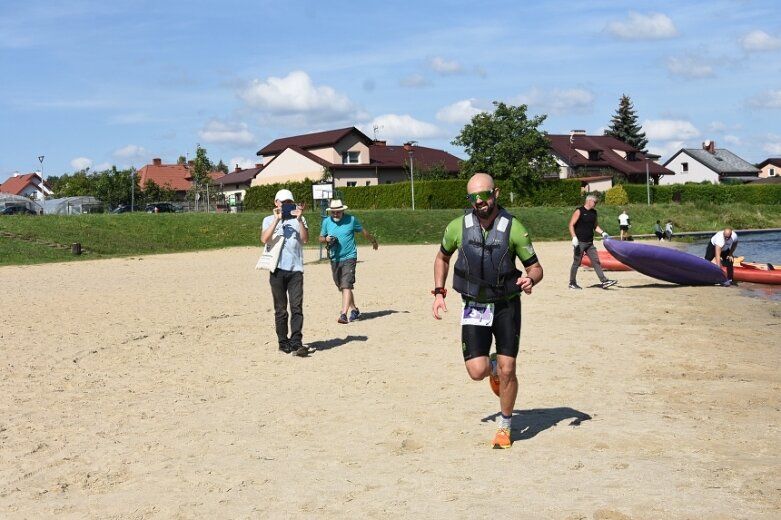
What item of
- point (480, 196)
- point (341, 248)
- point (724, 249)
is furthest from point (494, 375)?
point (724, 249)

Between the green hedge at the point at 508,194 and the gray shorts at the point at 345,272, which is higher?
the green hedge at the point at 508,194

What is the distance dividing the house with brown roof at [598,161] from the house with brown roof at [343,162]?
11.9m

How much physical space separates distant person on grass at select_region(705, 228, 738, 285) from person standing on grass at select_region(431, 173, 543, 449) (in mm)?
14190

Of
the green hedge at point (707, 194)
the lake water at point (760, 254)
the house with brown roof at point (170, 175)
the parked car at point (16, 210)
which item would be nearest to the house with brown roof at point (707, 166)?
the green hedge at point (707, 194)

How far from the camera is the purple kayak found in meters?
19.4

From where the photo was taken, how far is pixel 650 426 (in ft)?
22.8

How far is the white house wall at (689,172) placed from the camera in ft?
347

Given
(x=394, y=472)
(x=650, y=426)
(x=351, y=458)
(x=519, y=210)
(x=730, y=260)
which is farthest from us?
(x=519, y=210)

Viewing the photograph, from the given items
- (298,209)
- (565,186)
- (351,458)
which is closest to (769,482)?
(351,458)

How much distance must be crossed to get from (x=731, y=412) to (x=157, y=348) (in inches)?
288

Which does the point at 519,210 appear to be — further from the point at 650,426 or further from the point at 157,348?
the point at 650,426

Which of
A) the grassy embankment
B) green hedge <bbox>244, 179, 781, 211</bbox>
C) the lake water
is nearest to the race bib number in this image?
the lake water

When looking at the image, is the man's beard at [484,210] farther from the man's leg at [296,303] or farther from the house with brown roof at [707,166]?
Result: the house with brown roof at [707,166]

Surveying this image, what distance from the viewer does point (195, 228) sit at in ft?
151
